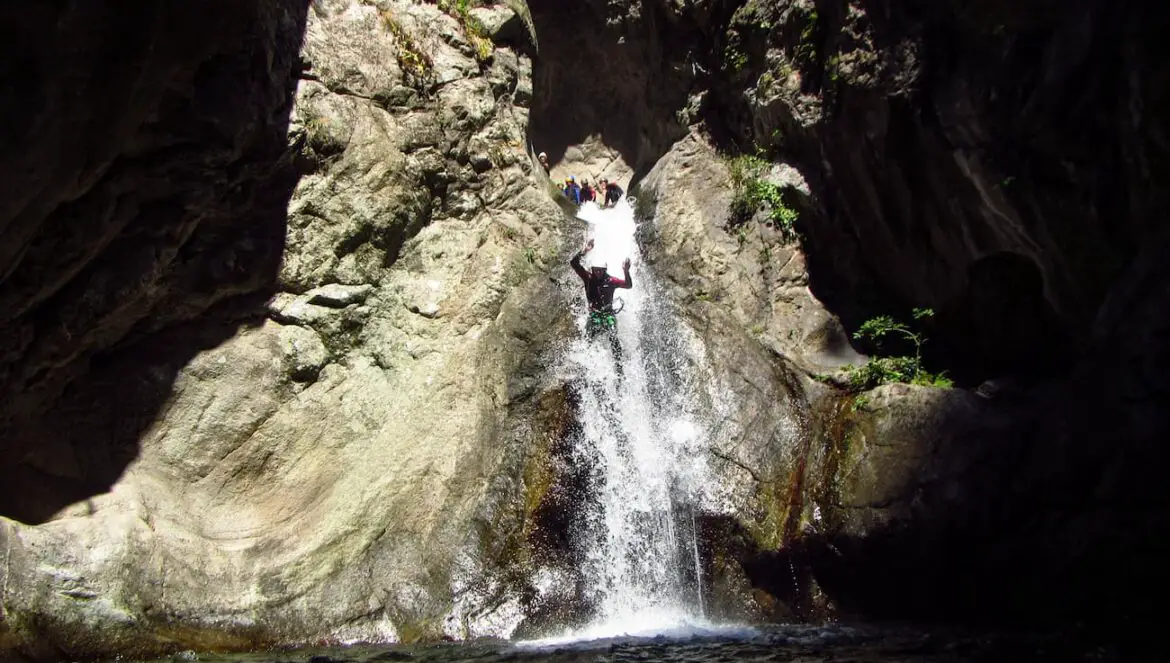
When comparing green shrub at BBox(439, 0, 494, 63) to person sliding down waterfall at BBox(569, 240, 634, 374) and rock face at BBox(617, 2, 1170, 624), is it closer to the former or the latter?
person sliding down waterfall at BBox(569, 240, 634, 374)

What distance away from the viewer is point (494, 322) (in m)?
11.9

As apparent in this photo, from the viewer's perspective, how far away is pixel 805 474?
31.5 feet

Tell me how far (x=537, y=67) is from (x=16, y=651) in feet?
48.2

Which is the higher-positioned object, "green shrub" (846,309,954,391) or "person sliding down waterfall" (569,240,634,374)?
"person sliding down waterfall" (569,240,634,374)

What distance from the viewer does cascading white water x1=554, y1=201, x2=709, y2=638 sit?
9.34 metres

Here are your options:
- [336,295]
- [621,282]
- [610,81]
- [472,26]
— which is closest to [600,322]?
[621,282]

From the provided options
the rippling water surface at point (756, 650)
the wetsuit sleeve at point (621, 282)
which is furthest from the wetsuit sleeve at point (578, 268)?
the rippling water surface at point (756, 650)

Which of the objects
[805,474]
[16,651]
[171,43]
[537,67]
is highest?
[537,67]

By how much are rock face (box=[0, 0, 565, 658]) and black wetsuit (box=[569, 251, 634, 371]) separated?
615 millimetres

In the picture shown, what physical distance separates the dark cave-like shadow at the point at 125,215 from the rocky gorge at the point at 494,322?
0.04 m

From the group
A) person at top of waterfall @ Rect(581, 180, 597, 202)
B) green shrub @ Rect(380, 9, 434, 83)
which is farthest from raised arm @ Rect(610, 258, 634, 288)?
person at top of waterfall @ Rect(581, 180, 597, 202)

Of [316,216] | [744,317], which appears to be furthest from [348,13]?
[744,317]

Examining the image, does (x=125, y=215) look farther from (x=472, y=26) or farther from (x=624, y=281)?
(x=472, y=26)

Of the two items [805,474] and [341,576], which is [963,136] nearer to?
[805,474]
